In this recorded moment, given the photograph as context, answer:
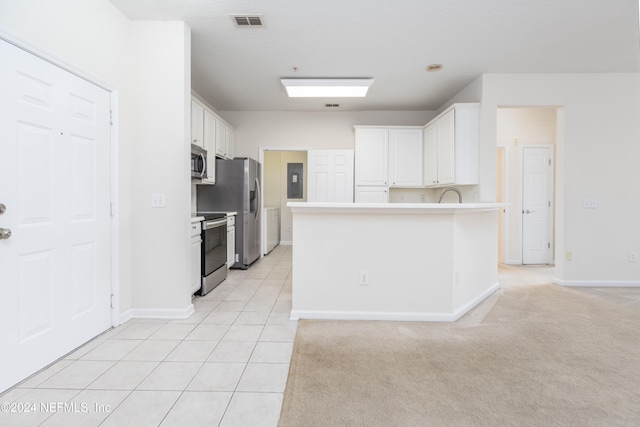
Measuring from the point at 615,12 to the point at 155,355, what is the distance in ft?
14.8

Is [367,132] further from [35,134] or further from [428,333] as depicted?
[35,134]

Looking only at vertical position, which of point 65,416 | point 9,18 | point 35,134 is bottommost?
point 65,416

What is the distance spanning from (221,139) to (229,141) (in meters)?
0.41

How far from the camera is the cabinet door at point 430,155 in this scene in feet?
15.2

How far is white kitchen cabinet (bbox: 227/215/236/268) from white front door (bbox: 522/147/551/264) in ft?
15.3

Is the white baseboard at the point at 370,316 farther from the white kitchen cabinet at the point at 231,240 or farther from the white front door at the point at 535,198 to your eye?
the white front door at the point at 535,198

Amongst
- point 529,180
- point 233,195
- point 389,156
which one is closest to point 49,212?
point 233,195

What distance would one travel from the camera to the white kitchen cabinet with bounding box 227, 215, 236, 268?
435 cm

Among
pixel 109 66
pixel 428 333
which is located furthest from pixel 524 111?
pixel 109 66

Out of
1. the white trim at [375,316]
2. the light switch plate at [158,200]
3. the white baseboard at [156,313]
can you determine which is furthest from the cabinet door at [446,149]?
the white baseboard at [156,313]

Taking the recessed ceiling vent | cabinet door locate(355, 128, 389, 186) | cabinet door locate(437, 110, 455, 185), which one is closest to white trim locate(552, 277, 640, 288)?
cabinet door locate(437, 110, 455, 185)

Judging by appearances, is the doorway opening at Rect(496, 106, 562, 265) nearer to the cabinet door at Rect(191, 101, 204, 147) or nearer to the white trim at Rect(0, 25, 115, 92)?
the cabinet door at Rect(191, 101, 204, 147)

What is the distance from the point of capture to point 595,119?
153 inches

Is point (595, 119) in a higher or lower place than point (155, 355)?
higher
